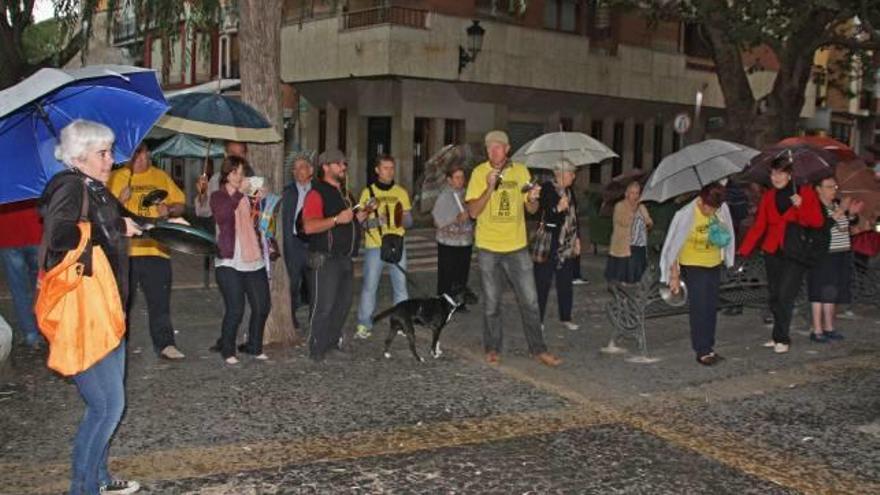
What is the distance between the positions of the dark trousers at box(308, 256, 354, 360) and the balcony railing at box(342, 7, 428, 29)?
14770mm

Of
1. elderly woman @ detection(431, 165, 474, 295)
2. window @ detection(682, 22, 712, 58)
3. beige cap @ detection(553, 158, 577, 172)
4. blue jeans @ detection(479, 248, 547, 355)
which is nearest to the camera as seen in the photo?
blue jeans @ detection(479, 248, 547, 355)

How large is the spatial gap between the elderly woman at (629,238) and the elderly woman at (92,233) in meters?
6.66

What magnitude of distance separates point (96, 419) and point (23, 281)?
13.0ft

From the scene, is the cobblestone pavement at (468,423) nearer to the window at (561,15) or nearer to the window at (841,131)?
the window at (561,15)

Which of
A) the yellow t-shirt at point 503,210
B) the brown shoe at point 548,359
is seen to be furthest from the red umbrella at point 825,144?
the brown shoe at point 548,359

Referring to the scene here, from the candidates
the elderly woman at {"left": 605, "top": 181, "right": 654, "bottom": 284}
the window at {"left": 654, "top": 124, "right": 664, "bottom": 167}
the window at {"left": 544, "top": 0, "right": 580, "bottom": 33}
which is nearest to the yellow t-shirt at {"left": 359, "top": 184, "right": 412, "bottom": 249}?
the elderly woman at {"left": 605, "top": 181, "right": 654, "bottom": 284}

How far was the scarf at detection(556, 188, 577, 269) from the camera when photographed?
355 inches

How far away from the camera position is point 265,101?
796 cm

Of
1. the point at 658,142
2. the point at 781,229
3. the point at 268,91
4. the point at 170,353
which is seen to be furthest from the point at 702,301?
the point at 658,142

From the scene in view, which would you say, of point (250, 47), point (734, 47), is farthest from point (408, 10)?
point (250, 47)

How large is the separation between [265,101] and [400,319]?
7.59 ft

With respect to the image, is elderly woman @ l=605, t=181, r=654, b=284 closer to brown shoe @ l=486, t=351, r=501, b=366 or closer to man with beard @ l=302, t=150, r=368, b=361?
brown shoe @ l=486, t=351, r=501, b=366

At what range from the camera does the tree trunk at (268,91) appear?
25.6 feet

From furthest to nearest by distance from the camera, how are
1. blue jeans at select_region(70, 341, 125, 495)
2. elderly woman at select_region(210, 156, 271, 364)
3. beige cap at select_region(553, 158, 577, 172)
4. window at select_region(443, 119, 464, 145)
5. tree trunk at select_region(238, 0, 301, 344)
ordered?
window at select_region(443, 119, 464, 145), beige cap at select_region(553, 158, 577, 172), tree trunk at select_region(238, 0, 301, 344), elderly woman at select_region(210, 156, 271, 364), blue jeans at select_region(70, 341, 125, 495)
